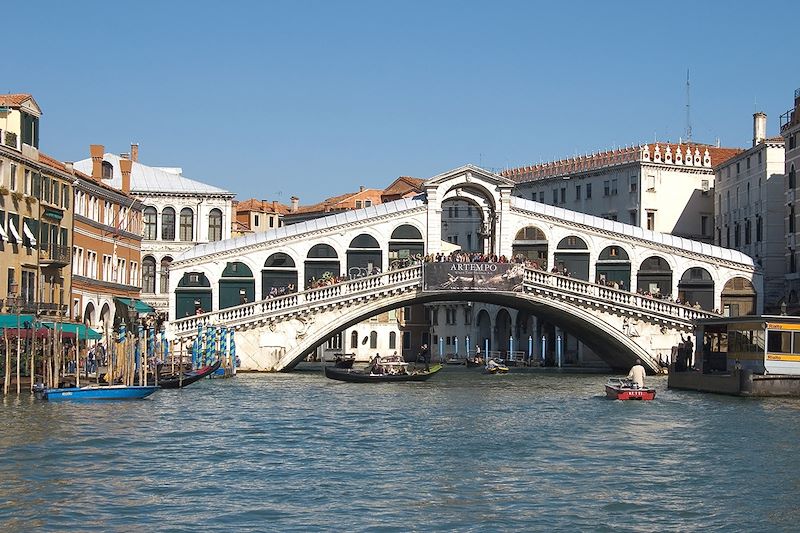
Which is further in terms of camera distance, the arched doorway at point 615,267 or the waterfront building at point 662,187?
the waterfront building at point 662,187

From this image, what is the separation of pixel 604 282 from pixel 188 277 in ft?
47.1

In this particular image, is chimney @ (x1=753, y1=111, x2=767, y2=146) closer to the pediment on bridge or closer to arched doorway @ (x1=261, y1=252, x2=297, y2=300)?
the pediment on bridge

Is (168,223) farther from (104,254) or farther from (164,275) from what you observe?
(104,254)

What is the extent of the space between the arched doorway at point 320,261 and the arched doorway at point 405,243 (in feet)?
6.75

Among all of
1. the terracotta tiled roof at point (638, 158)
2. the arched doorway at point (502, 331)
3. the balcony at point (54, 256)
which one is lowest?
the arched doorway at point (502, 331)

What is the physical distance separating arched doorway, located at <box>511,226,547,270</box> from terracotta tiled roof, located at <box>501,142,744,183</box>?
49.3 feet

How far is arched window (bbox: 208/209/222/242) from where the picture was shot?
60094mm

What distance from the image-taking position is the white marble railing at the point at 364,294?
46844 mm

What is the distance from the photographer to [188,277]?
164ft

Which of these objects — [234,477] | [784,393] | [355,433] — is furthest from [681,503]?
[784,393]

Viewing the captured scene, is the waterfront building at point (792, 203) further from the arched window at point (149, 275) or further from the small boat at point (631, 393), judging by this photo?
the arched window at point (149, 275)

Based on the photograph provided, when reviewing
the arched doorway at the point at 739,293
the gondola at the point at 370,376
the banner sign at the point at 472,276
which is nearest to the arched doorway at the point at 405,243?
the banner sign at the point at 472,276

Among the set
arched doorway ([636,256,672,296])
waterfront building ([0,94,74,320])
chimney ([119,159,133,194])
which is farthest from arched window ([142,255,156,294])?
arched doorway ([636,256,672,296])

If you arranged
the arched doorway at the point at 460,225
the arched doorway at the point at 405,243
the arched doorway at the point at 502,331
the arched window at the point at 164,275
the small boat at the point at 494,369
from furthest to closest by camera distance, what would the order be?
the arched doorway at the point at 460,225
the arched doorway at the point at 502,331
the arched window at the point at 164,275
the small boat at the point at 494,369
the arched doorway at the point at 405,243
